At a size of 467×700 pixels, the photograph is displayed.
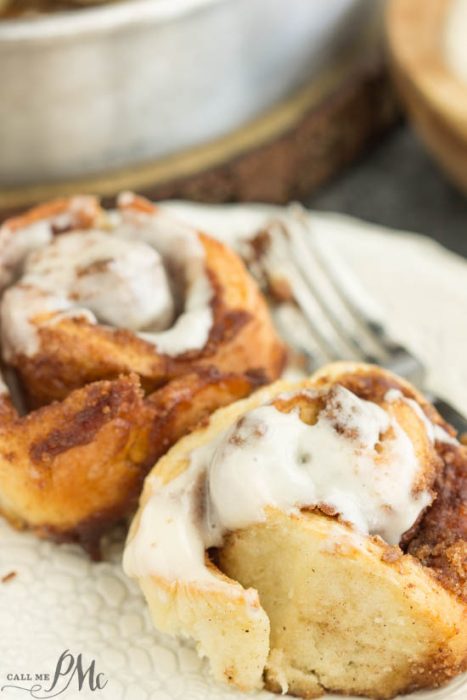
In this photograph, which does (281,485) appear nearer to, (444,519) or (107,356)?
(444,519)

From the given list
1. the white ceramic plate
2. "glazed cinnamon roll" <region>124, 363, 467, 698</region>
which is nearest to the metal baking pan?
the white ceramic plate

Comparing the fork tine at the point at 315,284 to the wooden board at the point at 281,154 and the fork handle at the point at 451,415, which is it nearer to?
the fork handle at the point at 451,415

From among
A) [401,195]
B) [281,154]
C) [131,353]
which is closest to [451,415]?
[131,353]

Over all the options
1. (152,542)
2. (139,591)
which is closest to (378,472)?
(152,542)

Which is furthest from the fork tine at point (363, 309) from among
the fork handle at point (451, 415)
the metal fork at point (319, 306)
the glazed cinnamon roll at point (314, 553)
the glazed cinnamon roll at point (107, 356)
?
the glazed cinnamon roll at point (314, 553)

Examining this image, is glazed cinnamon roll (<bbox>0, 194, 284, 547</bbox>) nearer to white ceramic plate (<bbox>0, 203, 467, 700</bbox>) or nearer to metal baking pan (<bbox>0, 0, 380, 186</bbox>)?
white ceramic plate (<bbox>0, 203, 467, 700</bbox>)

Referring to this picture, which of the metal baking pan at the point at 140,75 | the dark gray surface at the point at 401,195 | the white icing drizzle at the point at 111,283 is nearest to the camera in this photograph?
the white icing drizzle at the point at 111,283

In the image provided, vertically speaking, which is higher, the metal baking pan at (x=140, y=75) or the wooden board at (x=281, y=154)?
the metal baking pan at (x=140, y=75)
